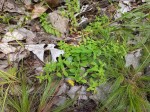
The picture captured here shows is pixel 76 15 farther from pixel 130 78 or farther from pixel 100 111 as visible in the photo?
pixel 100 111

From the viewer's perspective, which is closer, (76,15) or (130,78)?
(130,78)

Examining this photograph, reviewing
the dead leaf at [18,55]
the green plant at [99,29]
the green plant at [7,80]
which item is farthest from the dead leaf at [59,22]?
the green plant at [7,80]

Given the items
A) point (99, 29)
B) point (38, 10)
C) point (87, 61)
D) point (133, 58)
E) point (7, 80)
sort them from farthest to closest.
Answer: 1. point (38, 10)
2. point (99, 29)
3. point (133, 58)
4. point (87, 61)
5. point (7, 80)

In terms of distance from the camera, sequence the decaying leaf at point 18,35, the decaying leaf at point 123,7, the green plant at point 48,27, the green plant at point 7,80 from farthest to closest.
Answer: the decaying leaf at point 123,7 < the green plant at point 48,27 < the decaying leaf at point 18,35 < the green plant at point 7,80

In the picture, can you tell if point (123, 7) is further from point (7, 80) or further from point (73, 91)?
point (7, 80)

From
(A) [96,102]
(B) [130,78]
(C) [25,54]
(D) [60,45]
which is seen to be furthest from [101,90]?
(C) [25,54]

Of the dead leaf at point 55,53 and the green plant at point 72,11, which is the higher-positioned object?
the green plant at point 72,11

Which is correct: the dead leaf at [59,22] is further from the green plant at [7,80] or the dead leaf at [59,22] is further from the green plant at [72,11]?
the green plant at [7,80]

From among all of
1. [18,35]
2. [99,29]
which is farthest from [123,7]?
[18,35]
